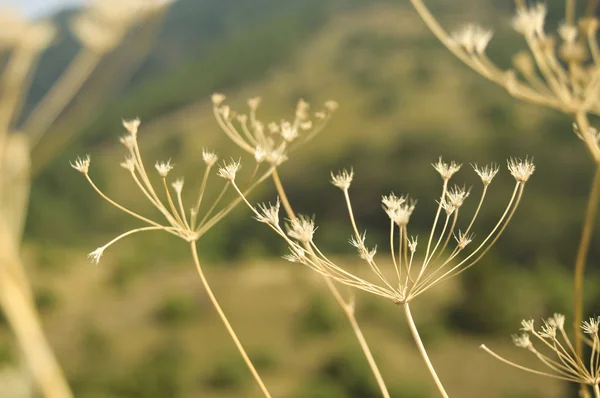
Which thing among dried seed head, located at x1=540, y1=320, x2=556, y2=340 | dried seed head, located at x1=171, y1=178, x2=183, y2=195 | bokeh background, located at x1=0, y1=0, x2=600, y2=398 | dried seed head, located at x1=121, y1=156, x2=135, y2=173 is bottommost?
bokeh background, located at x1=0, y1=0, x2=600, y2=398

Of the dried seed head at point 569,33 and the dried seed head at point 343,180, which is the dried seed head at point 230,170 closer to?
the dried seed head at point 343,180

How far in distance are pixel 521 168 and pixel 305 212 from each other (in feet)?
145

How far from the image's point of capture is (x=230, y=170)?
3.06 ft

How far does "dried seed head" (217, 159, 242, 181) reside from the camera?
91 cm

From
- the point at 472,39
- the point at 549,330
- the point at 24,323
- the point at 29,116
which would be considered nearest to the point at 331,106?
the point at 472,39

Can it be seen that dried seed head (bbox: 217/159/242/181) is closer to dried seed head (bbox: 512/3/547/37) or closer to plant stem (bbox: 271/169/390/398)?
plant stem (bbox: 271/169/390/398)

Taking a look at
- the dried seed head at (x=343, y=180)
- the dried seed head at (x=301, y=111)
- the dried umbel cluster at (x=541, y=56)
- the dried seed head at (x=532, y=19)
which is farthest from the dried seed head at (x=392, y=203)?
the dried seed head at (x=532, y=19)

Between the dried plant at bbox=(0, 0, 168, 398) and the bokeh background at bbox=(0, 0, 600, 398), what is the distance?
0.14 metres

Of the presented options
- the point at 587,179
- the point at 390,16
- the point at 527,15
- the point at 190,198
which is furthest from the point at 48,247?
the point at 390,16

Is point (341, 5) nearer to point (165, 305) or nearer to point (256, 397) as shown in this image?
point (165, 305)

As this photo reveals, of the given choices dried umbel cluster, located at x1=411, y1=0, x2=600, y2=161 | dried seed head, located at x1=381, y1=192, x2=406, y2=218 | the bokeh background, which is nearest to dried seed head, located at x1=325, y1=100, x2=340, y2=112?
dried umbel cluster, located at x1=411, y1=0, x2=600, y2=161

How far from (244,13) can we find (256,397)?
70.9 m

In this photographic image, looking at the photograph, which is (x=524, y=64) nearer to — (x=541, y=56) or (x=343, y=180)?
(x=541, y=56)

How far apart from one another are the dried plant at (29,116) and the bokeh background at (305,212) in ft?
0.45
